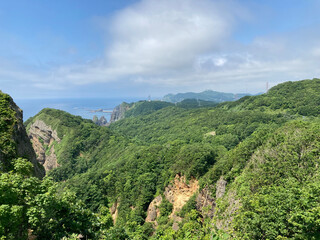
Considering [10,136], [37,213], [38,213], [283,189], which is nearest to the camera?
[37,213]

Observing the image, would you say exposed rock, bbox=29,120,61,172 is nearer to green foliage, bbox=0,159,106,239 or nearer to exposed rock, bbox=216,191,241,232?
exposed rock, bbox=216,191,241,232

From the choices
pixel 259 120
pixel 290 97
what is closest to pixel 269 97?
pixel 290 97

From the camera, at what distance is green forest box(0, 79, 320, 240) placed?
10.3 meters

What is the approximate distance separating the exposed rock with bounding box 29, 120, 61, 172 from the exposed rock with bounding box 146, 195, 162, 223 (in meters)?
67.9

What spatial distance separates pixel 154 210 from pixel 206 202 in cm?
1465

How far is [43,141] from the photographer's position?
9538 cm

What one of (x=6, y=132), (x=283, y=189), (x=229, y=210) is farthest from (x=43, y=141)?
(x=283, y=189)

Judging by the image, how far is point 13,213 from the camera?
8.11 meters

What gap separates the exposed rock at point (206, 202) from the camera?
2873cm

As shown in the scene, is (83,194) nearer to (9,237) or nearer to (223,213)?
(223,213)

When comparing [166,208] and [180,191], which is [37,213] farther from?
[180,191]

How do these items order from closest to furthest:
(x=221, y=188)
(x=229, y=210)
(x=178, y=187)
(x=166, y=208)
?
(x=229, y=210) → (x=221, y=188) → (x=166, y=208) → (x=178, y=187)

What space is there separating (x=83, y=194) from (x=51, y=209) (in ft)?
Result: 161

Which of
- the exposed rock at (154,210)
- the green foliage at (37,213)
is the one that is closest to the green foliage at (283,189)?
the green foliage at (37,213)
